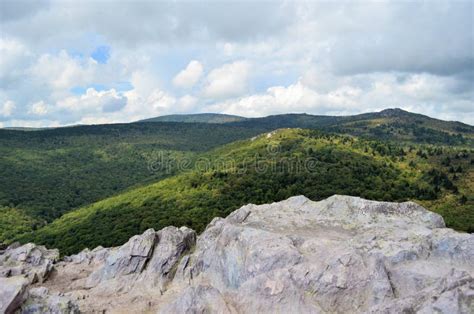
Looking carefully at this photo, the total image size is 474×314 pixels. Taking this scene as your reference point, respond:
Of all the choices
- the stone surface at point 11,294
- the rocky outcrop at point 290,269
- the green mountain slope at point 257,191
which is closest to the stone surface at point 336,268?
the rocky outcrop at point 290,269

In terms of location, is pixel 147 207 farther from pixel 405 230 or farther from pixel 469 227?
pixel 405 230

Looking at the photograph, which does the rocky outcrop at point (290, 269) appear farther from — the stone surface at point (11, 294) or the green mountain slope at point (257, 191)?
Result: the green mountain slope at point (257, 191)

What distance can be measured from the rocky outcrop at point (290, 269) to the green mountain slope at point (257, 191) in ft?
226

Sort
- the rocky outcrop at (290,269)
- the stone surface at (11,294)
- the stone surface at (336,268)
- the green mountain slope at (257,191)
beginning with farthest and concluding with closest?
1. the green mountain slope at (257,191)
2. the stone surface at (11,294)
3. the rocky outcrop at (290,269)
4. the stone surface at (336,268)

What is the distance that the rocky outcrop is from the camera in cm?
3253

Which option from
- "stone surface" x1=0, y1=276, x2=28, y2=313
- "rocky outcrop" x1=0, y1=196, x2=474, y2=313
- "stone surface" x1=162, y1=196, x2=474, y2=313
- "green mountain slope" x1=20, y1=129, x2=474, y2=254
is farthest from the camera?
"green mountain slope" x1=20, y1=129, x2=474, y2=254

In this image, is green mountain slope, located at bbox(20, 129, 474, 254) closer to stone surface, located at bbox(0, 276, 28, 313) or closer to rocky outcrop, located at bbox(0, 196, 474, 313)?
rocky outcrop, located at bbox(0, 196, 474, 313)

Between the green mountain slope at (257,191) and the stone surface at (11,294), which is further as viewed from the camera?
Answer: the green mountain slope at (257,191)

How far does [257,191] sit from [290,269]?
11363 centimetres

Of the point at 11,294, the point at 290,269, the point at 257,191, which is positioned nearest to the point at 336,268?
the point at 290,269

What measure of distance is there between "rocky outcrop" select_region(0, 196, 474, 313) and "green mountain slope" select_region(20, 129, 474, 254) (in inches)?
2710

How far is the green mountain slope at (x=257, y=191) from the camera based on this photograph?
128m

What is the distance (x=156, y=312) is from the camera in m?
38.7

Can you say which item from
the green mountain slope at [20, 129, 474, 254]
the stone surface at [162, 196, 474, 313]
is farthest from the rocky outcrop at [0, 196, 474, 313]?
the green mountain slope at [20, 129, 474, 254]
